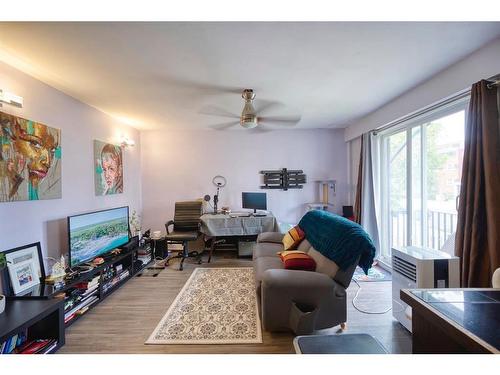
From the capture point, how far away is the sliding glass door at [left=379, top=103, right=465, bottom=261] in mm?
2443

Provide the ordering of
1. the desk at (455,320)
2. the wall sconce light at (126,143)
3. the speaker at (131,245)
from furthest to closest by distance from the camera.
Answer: the wall sconce light at (126,143) < the speaker at (131,245) < the desk at (455,320)

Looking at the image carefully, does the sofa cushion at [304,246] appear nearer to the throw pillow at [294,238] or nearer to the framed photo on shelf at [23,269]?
the throw pillow at [294,238]

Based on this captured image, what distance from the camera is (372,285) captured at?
2.89 meters

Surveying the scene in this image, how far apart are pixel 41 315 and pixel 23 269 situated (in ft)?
1.95

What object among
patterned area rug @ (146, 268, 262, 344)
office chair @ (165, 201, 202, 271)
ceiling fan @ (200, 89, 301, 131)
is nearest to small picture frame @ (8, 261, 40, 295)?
patterned area rug @ (146, 268, 262, 344)

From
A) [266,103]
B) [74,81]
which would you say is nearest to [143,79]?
[74,81]

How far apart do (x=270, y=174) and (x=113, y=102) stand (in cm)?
284

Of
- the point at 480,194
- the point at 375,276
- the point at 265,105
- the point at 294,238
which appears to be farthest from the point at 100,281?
the point at 480,194

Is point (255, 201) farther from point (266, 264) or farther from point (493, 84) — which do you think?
point (493, 84)

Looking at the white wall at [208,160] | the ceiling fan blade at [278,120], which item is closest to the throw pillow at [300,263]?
the ceiling fan blade at [278,120]

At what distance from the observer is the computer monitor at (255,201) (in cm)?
404

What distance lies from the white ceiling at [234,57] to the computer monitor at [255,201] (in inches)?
70.6

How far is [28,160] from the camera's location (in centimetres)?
207
